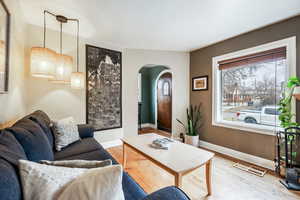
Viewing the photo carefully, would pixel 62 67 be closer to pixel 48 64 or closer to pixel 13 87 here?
pixel 48 64

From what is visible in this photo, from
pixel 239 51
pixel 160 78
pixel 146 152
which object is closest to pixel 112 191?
pixel 146 152

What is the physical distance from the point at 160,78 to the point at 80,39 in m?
2.97

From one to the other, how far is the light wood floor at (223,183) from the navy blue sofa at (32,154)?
2.68ft

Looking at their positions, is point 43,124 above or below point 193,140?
above

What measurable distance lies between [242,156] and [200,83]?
69.8 inches

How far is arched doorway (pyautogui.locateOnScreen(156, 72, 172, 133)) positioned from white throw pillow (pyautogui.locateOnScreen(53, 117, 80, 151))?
3.31 metres

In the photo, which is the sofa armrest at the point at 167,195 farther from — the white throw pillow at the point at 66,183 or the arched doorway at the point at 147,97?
the arched doorway at the point at 147,97

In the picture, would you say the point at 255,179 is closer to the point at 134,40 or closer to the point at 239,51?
the point at 239,51

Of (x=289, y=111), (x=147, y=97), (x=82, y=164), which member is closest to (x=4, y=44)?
(x=82, y=164)

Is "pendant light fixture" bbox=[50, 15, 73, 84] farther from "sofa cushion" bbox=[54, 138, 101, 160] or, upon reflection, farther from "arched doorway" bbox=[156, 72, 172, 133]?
"arched doorway" bbox=[156, 72, 172, 133]

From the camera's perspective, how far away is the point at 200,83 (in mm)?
3543

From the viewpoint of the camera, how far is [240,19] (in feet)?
7.22

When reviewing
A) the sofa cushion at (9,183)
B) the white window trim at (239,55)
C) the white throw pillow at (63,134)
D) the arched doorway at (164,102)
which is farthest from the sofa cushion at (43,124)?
the arched doorway at (164,102)

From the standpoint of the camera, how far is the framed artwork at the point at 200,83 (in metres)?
3.41
